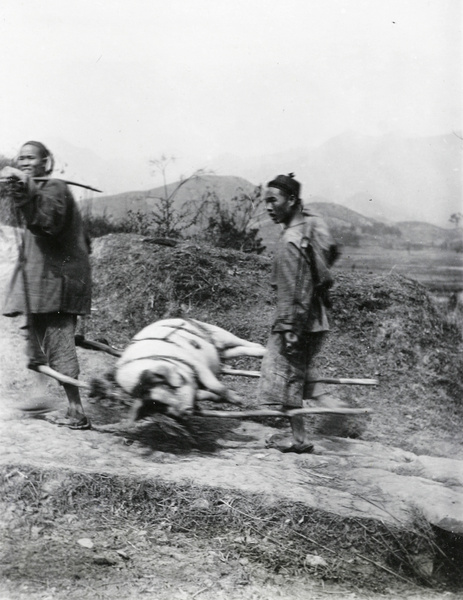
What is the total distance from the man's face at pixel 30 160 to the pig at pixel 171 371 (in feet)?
3.97

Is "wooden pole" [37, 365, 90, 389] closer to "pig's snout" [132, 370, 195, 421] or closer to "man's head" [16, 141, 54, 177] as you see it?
"pig's snout" [132, 370, 195, 421]

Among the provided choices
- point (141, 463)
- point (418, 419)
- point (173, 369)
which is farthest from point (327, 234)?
point (418, 419)

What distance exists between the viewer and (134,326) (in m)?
6.70

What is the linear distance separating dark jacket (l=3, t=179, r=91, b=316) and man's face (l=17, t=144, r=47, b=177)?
0.52ft

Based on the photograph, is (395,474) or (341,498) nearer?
(341,498)

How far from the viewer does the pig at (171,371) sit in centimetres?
346

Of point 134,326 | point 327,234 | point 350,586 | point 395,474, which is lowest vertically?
point 350,586

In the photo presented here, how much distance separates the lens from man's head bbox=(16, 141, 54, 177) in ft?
12.5

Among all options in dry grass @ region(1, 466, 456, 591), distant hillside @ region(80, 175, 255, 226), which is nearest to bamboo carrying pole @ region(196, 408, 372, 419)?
dry grass @ region(1, 466, 456, 591)

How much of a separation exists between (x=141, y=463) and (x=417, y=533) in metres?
1.54

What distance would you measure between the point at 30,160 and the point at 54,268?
679mm

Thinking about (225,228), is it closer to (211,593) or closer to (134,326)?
(134,326)

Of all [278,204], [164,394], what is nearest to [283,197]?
[278,204]

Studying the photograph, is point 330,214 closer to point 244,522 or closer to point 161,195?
point 161,195
